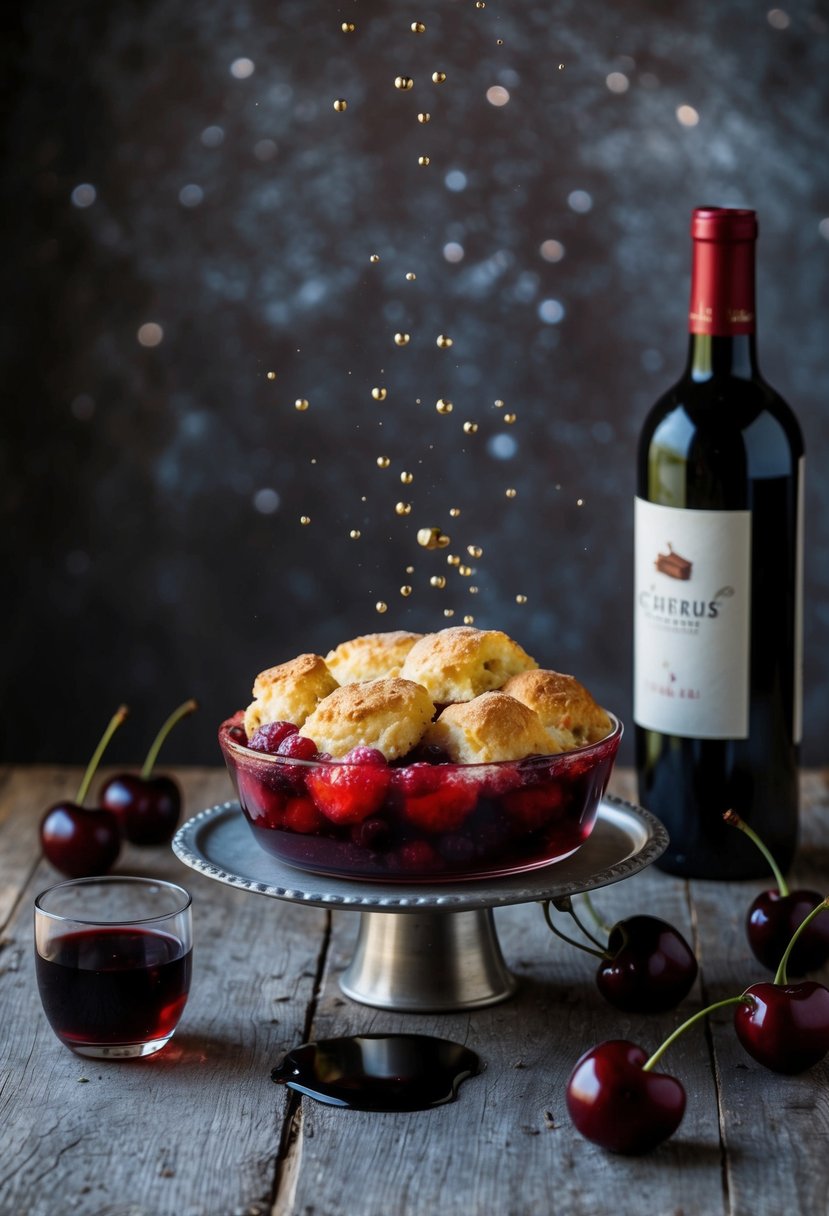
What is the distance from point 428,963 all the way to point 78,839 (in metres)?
0.43

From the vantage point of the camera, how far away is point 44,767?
1.86m

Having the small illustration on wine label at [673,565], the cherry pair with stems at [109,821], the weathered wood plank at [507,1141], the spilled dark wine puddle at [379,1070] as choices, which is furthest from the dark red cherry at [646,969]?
the cherry pair with stems at [109,821]

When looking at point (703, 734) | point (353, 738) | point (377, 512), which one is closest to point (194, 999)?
point (353, 738)

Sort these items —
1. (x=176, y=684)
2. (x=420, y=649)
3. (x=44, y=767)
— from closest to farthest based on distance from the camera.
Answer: (x=420, y=649)
(x=44, y=767)
(x=176, y=684)

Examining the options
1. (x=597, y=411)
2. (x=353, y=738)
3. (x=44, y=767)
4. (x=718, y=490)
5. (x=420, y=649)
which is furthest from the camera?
(x=597, y=411)

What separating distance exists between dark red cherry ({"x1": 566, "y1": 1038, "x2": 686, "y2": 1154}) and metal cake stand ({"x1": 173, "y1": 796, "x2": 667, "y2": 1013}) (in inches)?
5.8

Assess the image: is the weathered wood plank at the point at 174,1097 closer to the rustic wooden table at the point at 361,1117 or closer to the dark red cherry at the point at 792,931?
the rustic wooden table at the point at 361,1117

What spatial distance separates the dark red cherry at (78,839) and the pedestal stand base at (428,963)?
1.19 feet

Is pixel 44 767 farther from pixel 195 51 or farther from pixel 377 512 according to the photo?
pixel 195 51

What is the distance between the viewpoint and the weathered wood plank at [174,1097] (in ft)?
3.12

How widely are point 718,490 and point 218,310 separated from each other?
2.71 feet

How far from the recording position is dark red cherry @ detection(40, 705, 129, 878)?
148 cm

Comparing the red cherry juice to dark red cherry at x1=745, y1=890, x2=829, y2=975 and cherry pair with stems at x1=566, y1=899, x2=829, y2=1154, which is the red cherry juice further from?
dark red cherry at x1=745, y1=890, x2=829, y2=975

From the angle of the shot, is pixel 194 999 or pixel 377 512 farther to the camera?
pixel 377 512
